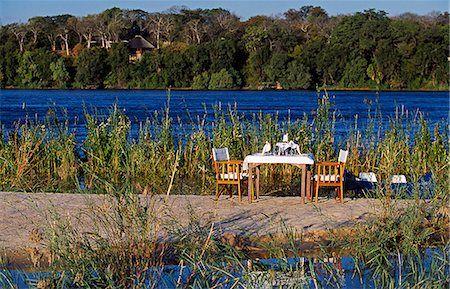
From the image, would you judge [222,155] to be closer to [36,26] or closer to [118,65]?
[118,65]

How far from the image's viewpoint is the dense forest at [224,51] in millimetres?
39062

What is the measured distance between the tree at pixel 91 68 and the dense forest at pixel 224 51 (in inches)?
1.8

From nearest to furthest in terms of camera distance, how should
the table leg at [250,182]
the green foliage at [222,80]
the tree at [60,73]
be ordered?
1. the table leg at [250,182]
2. the green foliage at [222,80]
3. the tree at [60,73]

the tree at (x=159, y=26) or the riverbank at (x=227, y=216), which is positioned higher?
the tree at (x=159, y=26)

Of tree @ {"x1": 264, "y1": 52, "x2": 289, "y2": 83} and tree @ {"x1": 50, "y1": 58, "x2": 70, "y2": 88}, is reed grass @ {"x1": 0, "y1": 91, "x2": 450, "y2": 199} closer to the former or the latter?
tree @ {"x1": 264, "y1": 52, "x2": 289, "y2": 83}

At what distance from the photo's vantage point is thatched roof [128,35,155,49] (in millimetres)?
42906

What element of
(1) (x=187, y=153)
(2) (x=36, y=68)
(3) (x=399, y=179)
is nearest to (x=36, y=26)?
(2) (x=36, y=68)

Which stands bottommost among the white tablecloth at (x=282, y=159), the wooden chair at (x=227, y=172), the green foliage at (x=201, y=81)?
the green foliage at (x=201, y=81)

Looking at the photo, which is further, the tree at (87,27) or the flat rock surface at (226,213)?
the tree at (87,27)

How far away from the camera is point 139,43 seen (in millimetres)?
43156

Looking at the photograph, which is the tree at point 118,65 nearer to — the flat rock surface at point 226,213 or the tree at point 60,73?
the tree at point 60,73

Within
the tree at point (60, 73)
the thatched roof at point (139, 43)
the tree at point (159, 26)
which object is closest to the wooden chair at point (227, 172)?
the tree at point (60, 73)

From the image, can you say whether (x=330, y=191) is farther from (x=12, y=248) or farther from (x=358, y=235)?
(x=12, y=248)

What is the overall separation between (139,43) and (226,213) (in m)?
36.3
